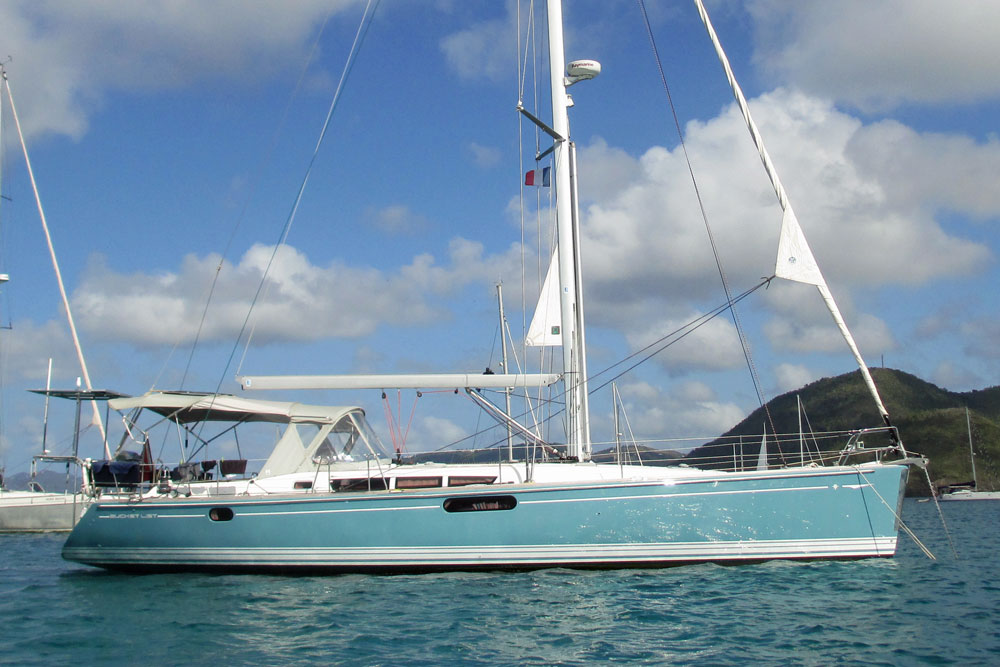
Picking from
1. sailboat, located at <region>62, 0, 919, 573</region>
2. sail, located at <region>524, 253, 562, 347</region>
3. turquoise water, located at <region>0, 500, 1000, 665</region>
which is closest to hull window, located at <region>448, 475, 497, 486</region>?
sailboat, located at <region>62, 0, 919, 573</region>

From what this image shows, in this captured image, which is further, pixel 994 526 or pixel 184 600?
pixel 994 526

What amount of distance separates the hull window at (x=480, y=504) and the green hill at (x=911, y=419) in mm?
39619

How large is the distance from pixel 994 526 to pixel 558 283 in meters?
23.5

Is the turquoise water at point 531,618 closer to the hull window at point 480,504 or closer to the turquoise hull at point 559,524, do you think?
the turquoise hull at point 559,524

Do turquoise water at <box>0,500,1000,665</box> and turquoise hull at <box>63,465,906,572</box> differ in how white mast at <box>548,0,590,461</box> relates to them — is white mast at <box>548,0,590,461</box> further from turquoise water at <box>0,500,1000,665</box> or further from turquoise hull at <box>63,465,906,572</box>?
turquoise water at <box>0,500,1000,665</box>

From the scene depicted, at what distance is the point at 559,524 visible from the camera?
14477mm

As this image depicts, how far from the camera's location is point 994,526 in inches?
1238

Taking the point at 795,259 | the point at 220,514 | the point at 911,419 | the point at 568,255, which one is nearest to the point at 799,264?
the point at 795,259

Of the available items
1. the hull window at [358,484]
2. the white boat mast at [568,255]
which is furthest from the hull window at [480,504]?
the white boat mast at [568,255]

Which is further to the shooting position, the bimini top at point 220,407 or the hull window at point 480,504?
the bimini top at point 220,407

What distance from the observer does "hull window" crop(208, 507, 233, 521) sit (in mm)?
15703

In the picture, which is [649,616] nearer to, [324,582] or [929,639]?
[929,639]

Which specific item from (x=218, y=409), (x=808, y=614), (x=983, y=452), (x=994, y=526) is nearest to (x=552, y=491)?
(x=808, y=614)

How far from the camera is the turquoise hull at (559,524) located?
1417cm
